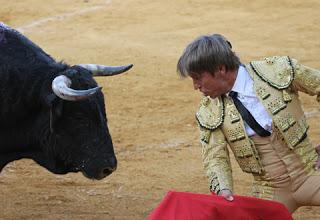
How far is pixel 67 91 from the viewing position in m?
5.26

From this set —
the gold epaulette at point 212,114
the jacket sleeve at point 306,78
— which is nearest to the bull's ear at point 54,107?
the gold epaulette at point 212,114

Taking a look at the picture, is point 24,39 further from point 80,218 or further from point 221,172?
point 221,172

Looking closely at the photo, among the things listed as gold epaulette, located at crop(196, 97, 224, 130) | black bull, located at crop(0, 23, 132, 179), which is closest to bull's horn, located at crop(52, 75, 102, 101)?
black bull, located at crop(0, 23, 132, 179)

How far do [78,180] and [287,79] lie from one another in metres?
3.14

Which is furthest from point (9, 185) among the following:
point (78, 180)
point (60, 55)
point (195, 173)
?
point (60, 55)

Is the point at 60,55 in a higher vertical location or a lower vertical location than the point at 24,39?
lower

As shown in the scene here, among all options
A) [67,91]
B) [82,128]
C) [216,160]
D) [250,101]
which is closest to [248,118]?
[250,101]

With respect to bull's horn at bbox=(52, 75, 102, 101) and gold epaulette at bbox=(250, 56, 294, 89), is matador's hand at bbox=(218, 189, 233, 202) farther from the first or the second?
bull's horn at bbox=(52, 75, 102, 101)

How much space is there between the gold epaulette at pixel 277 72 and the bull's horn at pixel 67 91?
3.68ft

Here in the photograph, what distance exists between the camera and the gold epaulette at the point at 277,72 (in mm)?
4422

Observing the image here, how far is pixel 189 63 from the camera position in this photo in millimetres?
4191

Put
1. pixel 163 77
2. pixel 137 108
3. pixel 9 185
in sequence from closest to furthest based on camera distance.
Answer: pixel 9 185 < pixel 137 108 < pixel 163 77

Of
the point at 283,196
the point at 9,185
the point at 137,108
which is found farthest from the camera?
the point at 137,108

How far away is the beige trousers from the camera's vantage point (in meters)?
4.46
